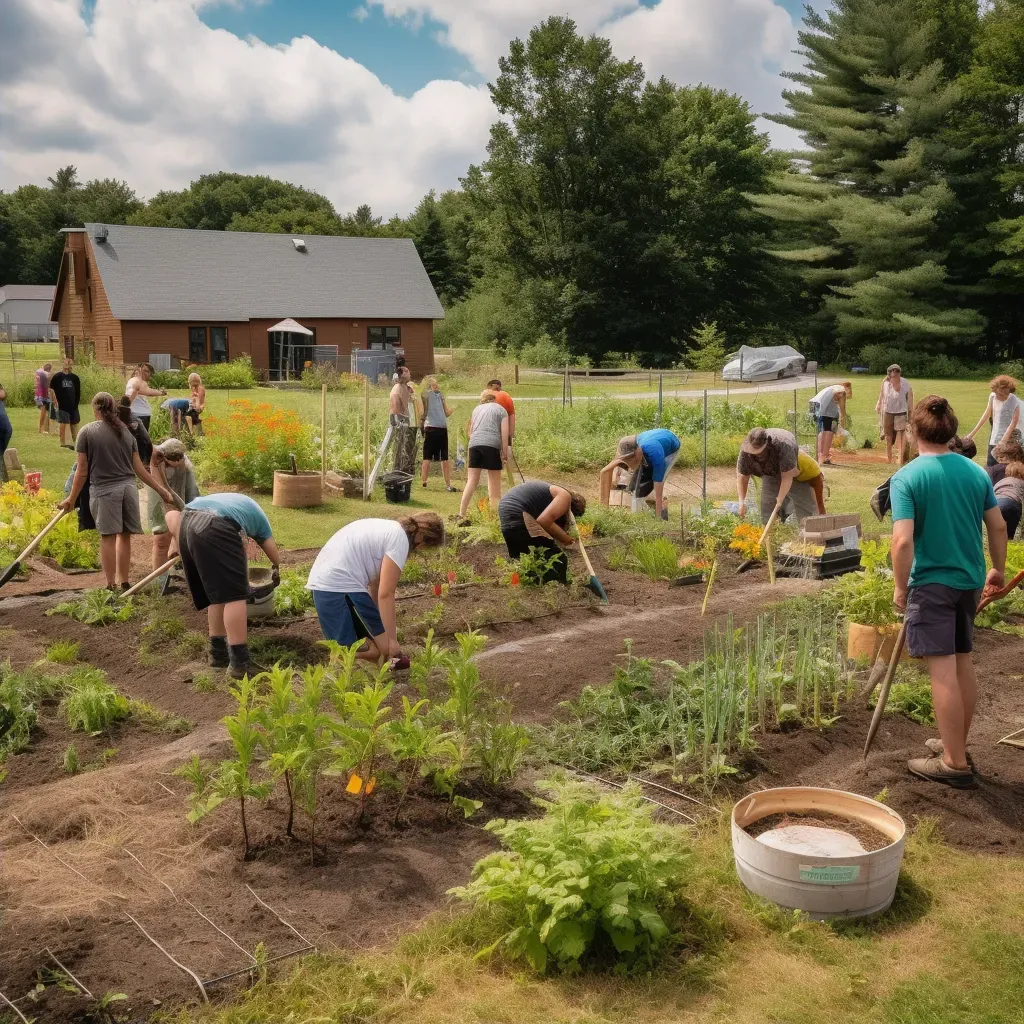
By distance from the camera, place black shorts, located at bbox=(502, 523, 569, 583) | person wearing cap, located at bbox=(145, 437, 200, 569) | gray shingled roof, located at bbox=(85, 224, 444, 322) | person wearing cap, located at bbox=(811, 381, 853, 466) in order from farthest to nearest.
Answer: gray shingled roof, located at bbox=(85, 224, 444, 322)
person wearing cap, located at bbox=(811, 381, 853, 466)
black shorts, located at bbox=(502, 523, 569, 583)
person wearing cap, located at bbox=(145, 437, 200, 569)

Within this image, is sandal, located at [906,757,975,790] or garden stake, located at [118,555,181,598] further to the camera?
garden stake, located at [118,555,181,598]

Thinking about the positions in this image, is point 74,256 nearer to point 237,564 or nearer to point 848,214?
Result: point 848,214

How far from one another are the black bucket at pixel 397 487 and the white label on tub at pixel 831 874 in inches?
390

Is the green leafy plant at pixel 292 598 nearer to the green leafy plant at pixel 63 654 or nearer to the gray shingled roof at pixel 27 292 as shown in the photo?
the green leafy plant at pixel 63 654

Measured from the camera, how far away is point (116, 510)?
8.31 m

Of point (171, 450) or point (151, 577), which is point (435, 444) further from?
point (151, 577)

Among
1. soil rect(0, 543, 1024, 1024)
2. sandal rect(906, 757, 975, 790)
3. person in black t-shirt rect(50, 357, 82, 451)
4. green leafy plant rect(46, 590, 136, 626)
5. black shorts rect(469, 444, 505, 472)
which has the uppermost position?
person in black t-shirt rect(50, 357, 82, 451)

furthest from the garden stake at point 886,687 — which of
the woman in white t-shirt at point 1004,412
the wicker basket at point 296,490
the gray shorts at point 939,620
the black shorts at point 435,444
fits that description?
the black shorts at point 435,444

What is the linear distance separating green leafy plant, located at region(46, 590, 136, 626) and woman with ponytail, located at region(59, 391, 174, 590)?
35 cm

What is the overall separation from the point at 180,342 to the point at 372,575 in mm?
30911

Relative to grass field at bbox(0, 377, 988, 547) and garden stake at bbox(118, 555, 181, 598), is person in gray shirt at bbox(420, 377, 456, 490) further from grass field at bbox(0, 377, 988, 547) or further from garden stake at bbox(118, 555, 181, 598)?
Answer: garden stake at bbox(118, 555, 181, 598)

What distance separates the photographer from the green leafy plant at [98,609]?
7.70 metres

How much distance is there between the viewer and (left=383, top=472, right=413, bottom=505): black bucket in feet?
43.2

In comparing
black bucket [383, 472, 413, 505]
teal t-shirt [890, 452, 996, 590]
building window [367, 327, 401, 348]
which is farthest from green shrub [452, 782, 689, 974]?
building window [367, 327, 401, 348]
